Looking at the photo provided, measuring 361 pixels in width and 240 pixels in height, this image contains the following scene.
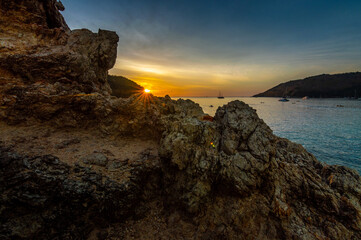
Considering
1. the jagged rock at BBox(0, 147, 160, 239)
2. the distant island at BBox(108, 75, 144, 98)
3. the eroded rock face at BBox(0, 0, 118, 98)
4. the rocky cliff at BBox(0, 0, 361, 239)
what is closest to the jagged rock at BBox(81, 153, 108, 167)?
the rocky cliff at BBox(0, 0, 361, 239)

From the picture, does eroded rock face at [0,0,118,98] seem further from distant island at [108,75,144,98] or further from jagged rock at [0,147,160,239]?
distant island at [108,75,144,98]

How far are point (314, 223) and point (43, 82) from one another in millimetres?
23615

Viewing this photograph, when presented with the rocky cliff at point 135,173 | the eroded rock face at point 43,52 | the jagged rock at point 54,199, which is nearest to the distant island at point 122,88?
the eroded rock face at point 43,52

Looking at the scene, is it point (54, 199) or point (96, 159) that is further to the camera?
point (96, 159)

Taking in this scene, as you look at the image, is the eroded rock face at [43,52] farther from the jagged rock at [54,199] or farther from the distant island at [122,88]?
the distant island at [122,88]

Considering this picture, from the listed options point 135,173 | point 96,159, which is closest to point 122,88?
point 96,159

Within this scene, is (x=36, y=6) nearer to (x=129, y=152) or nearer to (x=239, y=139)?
(x=129, y=152)

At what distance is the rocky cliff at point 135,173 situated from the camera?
8281mm

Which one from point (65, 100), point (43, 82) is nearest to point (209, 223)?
point (65, 100)

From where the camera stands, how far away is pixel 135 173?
34.9ft

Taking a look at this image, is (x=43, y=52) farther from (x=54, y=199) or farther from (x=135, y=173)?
(x=135, y=173)

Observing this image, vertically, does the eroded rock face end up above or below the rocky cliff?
above

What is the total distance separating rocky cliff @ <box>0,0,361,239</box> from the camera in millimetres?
8281

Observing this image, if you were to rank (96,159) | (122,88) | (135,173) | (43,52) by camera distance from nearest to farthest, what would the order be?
(96,159), (135,173), (43,52), (122,88)
